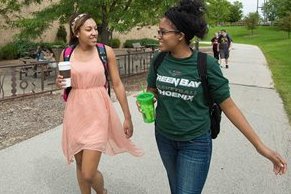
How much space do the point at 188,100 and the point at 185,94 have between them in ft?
0.15

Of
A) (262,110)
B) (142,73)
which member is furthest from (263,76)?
(262,110)

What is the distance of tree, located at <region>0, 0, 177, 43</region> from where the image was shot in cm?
1301

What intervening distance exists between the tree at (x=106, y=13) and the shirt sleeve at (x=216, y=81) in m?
10.2

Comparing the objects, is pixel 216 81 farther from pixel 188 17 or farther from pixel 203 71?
pixel 188 17

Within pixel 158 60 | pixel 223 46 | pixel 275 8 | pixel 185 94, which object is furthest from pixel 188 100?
pixel 275 8

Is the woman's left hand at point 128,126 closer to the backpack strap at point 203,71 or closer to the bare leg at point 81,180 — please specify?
the bare leg at point 81,180

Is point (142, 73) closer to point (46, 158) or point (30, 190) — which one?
point (46, 158)

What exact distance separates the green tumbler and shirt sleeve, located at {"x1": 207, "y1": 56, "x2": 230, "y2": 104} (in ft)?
1.46

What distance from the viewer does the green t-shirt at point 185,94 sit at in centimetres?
277

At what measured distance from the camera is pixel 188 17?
2789 mm

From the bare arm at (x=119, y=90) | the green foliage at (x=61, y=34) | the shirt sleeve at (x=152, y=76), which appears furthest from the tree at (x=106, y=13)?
the green foliage at (x=61, y=34)

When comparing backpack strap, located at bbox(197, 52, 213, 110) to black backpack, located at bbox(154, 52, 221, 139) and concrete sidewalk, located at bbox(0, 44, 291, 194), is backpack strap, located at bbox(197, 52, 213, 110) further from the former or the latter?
concrete sidewalk, located at bbox(0, 44, 291, 194)

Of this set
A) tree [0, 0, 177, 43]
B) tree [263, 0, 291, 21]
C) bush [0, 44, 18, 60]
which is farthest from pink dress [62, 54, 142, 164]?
tree [263, 0, 291, 21]

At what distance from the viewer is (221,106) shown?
2.86 meters
